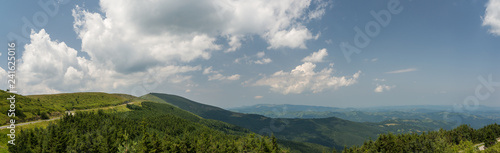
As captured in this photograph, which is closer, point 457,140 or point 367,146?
point 367,146

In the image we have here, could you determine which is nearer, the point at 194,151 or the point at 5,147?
the point at 5,147

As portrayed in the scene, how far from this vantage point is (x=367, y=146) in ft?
A: 425

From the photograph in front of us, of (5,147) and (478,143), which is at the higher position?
(5,147)

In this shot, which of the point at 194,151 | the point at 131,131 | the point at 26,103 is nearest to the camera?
the point at 194,151

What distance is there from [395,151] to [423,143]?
19327mm

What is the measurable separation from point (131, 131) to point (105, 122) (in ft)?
70.5

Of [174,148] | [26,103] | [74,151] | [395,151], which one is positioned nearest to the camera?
[74,151]

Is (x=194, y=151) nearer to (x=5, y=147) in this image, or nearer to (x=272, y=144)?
(x=272, y=144)

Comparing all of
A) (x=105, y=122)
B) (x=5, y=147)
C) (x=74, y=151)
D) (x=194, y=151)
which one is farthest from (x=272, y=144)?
(x=105, y=122)

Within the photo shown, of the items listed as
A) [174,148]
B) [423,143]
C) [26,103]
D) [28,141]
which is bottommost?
[423,143]

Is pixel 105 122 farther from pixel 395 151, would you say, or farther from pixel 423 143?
pixel 423 143

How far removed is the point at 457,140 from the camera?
151 metres

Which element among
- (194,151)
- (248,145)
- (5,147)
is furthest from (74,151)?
(248,145)

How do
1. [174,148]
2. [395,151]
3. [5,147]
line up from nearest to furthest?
1. [5,147]
2. [174,148]
3. [395,151]
